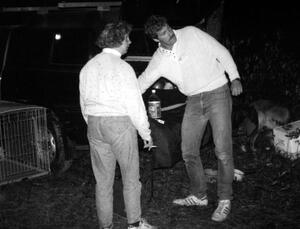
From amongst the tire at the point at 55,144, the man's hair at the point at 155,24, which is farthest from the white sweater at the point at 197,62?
the tire at the point at 55,144

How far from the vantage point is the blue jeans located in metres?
4.33

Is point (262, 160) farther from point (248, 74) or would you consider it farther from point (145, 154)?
point (248, 74)

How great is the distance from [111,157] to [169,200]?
1.44 m

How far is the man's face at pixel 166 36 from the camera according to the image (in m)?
4.19

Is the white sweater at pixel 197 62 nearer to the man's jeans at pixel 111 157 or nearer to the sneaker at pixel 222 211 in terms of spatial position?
the man's jeans at pixel 111 157

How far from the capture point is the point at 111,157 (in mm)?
3885

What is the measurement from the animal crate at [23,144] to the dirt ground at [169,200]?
0.70ft

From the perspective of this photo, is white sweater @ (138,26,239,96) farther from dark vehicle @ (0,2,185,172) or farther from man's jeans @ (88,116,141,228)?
dark vehicle @ (0,2,185,172)

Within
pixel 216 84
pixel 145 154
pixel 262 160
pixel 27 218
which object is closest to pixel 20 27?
pixel 145 154

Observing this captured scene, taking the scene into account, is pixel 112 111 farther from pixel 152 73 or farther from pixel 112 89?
pixel 152 73

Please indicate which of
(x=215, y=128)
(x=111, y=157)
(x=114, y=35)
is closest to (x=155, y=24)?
(x=114, y=35)

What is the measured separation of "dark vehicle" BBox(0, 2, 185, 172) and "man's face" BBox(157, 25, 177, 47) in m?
1.20

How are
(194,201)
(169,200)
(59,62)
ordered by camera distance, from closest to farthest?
(194,201) → (169,200) → (59,62)

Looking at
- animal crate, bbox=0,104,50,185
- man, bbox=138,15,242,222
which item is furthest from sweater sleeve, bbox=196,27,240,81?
animal crate, bbox=0,104,50,185
